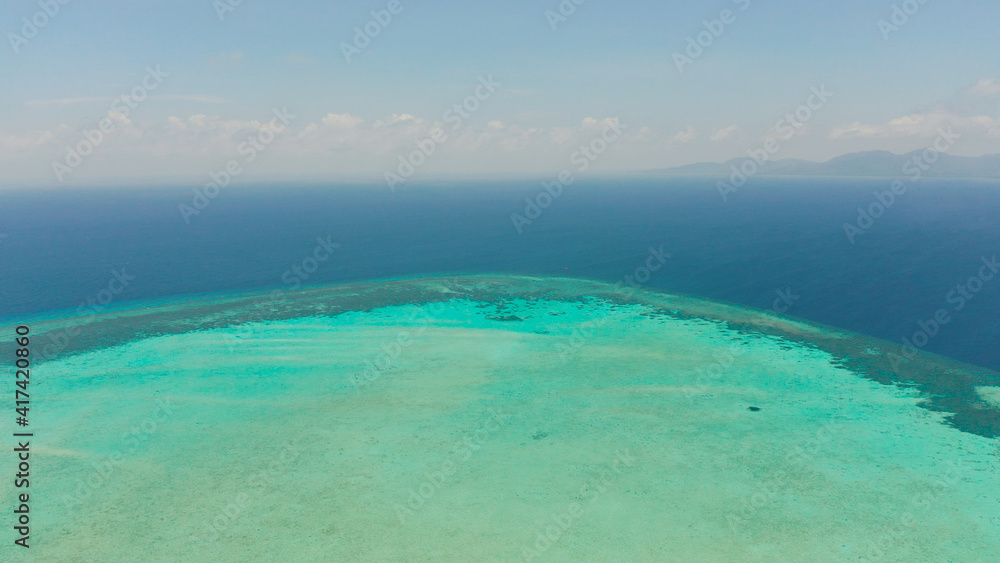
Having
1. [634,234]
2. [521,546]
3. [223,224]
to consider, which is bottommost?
[223,224]

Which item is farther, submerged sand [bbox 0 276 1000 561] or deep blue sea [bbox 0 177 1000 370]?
deep blue sea [bbox 0 177 1000 370]

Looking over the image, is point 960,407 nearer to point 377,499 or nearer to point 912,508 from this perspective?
point 912,508

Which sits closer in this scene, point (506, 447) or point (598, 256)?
point (506, 447)

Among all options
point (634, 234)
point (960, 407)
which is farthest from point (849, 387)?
point (634, 234)

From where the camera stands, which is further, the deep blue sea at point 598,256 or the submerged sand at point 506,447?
the deep blue sea at point 598,256
